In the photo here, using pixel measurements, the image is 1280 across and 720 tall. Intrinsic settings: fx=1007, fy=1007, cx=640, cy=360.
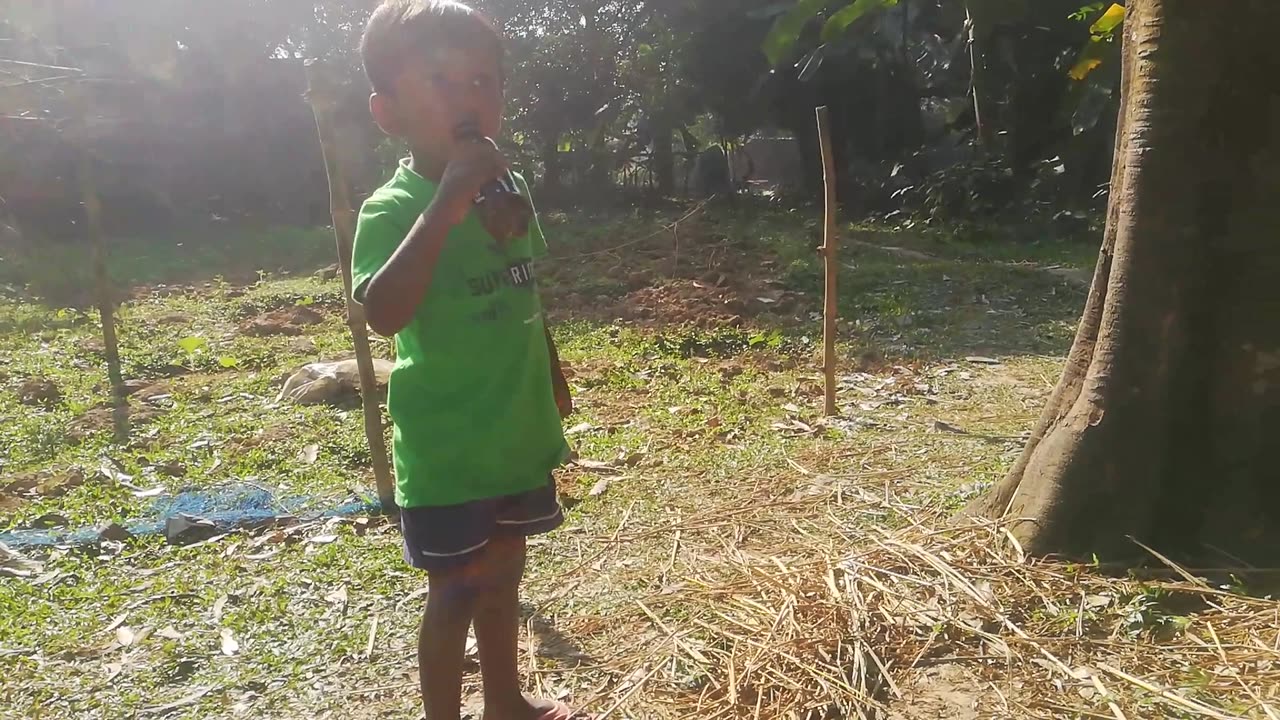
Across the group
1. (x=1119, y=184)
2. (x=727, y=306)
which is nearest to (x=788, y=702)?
(x=1119, y=184)

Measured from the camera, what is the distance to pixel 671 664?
8.24ft

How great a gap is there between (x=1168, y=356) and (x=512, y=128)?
53.2ft

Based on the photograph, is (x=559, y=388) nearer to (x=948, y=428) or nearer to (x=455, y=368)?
(x=455, y=368)

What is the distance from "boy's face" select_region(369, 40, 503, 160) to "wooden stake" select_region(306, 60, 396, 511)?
5.35 feet

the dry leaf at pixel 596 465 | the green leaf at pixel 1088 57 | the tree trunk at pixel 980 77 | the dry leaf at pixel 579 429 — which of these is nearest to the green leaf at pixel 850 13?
the green leaf at pixel 1088 57

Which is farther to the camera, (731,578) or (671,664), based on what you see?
(731,578)

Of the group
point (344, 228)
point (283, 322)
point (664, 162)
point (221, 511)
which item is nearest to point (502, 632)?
point (344, 228)

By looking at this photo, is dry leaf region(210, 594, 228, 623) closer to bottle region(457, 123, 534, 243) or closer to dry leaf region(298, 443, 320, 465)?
dry leaf region(298, 443, 320, 465)

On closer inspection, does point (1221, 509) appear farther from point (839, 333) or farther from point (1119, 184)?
point (839, 333)

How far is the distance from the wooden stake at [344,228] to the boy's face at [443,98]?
1.63 meters

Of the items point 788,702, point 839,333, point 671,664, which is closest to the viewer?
point 788,702

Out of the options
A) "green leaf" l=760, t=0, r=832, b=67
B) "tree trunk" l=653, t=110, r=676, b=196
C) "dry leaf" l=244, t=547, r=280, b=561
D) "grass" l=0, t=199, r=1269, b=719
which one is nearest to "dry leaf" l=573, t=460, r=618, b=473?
"grass" l=0, t=199, r=1269, b=719

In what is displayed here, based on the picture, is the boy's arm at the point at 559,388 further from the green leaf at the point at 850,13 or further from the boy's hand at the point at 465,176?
the green leaf at the point at 850,13

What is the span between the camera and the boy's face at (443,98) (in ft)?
5.90
